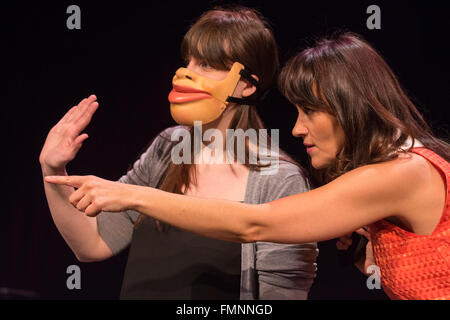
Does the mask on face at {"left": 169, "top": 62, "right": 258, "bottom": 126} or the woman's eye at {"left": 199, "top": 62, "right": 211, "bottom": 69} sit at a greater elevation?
the woman's eye at {"left": 199, "top": 62, "right": 211, "bottom": 69}

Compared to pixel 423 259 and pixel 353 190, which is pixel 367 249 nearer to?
pixel 423 259

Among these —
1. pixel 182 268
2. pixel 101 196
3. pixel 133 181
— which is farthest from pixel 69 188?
pixel 101 196

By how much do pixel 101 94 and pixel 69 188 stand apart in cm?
103

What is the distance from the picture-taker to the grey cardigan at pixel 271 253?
146 cm

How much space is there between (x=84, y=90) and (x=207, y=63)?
116 cm

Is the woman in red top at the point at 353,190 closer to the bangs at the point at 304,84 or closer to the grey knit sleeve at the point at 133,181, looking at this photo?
the bangs at the point at 304,84

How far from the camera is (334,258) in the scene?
256 cm

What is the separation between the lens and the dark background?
215 centimetres

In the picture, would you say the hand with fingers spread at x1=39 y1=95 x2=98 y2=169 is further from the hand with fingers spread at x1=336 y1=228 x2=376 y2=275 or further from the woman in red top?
the hand with fingers spread at x1=336 y1=228 x2=376 y2=275

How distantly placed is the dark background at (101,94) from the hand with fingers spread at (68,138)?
965 mm

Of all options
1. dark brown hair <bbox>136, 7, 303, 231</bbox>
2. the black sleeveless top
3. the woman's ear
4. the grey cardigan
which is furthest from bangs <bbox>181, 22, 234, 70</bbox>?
the black sleeveless top

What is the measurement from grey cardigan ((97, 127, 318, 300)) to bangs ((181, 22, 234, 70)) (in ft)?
1.14

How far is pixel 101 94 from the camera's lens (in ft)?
8.18
